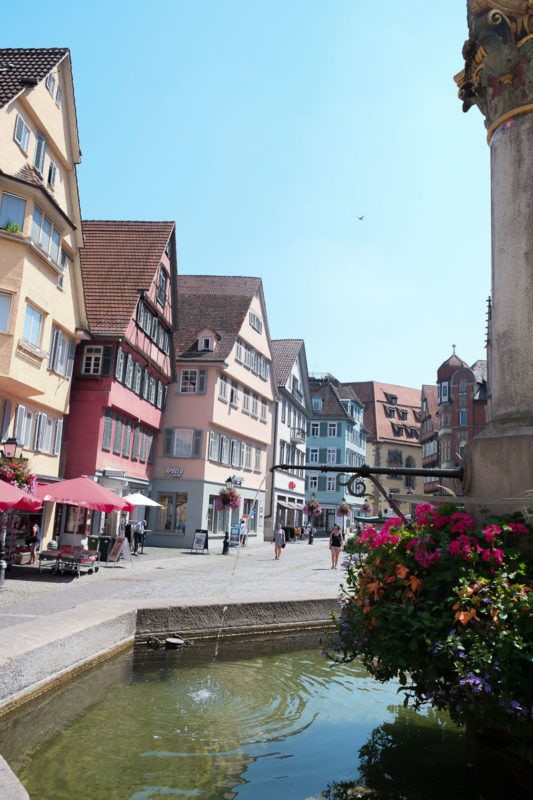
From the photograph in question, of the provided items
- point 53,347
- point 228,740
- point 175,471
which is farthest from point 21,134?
point 228,740

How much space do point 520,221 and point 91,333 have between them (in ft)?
81.9

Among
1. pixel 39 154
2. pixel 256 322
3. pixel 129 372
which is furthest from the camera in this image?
pixel 256 322

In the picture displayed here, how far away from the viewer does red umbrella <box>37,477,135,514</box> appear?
1894 centimetres

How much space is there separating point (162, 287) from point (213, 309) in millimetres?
8142

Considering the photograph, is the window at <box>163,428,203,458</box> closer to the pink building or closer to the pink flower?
the pink building

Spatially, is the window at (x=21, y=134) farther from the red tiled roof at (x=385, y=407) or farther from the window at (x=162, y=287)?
the red tiled roof at (x=385, y=407)

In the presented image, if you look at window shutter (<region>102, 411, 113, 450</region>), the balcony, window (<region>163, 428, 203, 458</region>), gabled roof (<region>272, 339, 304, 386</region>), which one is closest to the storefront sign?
window (<region>163, 428, 203, 458</region>)

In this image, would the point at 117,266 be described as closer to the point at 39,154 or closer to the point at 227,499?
the point at 39,154

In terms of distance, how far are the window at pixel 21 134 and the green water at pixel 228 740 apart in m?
19.0

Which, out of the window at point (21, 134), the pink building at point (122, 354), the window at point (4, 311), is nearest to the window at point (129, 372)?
the pink building at point (122, 354)

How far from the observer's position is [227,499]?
3791cm

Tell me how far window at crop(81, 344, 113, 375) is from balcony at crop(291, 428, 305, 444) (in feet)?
99.7

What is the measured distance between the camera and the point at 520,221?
596cm

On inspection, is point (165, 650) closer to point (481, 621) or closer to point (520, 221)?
point (481, 621)
